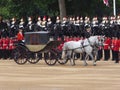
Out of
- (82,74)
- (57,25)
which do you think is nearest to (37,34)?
(57,25)

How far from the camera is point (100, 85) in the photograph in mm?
21688

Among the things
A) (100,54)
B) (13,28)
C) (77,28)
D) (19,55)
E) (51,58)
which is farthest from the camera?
(13,28)

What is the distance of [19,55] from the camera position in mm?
31984

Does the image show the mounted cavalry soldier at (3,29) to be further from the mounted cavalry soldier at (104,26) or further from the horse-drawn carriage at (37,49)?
the mounted cavalry soldier at (104,26)

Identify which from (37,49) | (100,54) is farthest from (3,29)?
(100,54)

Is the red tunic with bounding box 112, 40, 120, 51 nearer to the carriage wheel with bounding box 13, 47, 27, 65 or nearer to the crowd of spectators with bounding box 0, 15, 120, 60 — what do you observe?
the crowd of spectators with bounding box 0, 15, 120, 60

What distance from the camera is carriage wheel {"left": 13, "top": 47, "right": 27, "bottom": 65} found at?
105 feet

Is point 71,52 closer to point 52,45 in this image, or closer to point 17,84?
point 52,45

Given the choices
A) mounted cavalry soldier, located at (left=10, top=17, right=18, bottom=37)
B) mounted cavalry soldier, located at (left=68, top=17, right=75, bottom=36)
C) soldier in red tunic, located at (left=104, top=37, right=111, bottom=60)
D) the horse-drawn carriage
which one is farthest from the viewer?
mounted cavalry soldier, located at (left=10, top=17, right=18, bottom=37)

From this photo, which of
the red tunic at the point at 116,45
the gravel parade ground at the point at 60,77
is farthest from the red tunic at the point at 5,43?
the red tunic at the point at 116,45

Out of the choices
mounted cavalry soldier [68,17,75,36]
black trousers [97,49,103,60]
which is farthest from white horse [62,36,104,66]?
black trousers [97,49,103,60]

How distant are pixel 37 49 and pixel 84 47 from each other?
2355 millimetres

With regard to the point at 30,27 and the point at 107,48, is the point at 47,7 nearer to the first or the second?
the point at 30,27

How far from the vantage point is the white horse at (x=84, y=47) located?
3050cm
